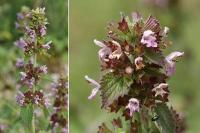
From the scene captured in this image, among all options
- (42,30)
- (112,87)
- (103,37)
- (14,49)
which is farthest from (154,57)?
(103,37)

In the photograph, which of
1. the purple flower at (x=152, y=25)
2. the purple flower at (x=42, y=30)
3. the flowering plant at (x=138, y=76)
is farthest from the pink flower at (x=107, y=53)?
the purple flower at (x=42, y=30)

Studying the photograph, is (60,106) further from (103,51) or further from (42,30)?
(103,51)

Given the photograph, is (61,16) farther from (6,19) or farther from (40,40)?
(6,19)

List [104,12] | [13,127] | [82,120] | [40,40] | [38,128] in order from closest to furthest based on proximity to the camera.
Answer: [40,40] < [38,128] < [13,127] < [82,120] < [104,12]

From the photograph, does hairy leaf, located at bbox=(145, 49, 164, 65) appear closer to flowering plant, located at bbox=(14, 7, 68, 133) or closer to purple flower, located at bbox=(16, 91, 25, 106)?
flowering plant, located at bbox=(14, 7, 68, 133)


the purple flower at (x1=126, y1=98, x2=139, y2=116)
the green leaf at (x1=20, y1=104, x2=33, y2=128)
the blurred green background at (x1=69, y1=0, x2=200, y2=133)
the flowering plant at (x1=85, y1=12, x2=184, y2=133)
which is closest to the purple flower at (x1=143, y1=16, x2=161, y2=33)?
the flowering plant at (x1=85, y1=12, x2=184, y2=133)

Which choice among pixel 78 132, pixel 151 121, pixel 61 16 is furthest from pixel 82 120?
pixel 151 121

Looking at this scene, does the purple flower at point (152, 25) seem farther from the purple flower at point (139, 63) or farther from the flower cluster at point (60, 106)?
the flower cluster at point (60, 106)
